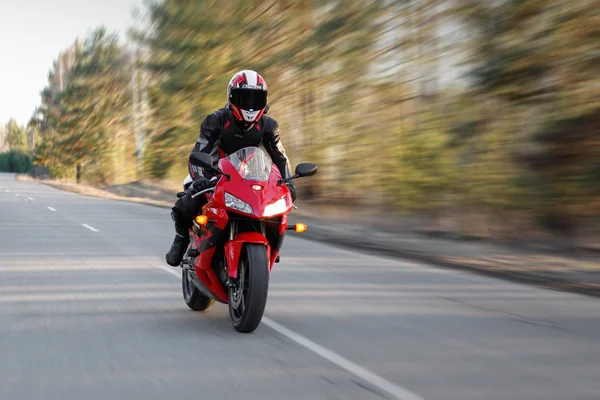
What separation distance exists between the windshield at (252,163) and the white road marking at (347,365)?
129 centimetres

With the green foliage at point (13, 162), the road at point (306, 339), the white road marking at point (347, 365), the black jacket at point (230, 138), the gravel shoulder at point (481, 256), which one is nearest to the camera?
the white road marking at point (347, 365)

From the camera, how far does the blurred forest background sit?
1209 centimetres

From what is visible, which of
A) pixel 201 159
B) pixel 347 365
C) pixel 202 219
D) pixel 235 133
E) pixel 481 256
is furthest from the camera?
pixel 481 256

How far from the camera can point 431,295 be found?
27.9 ft

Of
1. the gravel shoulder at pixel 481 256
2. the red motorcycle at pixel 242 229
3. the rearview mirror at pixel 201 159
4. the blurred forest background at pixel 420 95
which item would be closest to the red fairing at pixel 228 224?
the red motorcycle at pixel 242 229

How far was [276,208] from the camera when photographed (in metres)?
6.19

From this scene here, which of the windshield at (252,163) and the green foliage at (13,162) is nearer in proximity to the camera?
the windshield at (252,163)

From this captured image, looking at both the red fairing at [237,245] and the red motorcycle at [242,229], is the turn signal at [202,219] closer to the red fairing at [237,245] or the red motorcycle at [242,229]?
the red motorcycle at [242,229]

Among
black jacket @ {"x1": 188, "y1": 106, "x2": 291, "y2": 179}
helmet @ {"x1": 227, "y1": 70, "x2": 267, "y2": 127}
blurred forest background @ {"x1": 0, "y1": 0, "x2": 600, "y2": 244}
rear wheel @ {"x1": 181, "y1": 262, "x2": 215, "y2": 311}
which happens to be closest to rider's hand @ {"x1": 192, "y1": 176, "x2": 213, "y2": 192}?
black jacket @ {"x1": 188, "y1": 106, "x2": 291, "y2": 179}

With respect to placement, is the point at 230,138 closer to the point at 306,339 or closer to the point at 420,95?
the point at 306,339

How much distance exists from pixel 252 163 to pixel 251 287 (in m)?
1.04

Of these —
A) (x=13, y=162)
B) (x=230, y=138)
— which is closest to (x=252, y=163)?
(x=230, y=138)

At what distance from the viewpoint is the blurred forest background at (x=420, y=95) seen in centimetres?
1209

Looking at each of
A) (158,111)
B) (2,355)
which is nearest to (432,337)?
(2,355)
